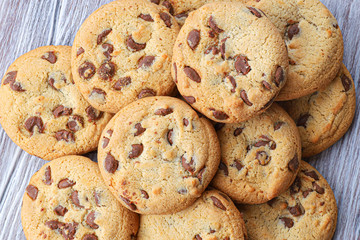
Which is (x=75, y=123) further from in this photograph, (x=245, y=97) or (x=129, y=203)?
(x=245, y=97)

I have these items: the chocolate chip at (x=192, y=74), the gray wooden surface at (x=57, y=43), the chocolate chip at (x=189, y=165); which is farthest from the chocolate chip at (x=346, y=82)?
the chocolate chip at (x=189, y=165)

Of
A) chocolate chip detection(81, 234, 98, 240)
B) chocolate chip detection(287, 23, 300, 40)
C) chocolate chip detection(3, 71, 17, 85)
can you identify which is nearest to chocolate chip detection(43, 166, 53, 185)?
chocolate chip detection(81, 234, 98, 240)

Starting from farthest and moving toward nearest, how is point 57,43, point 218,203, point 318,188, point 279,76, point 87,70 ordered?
point 57,43 → point 318,188 → point 87,70 → point 218,203 → point 279,76

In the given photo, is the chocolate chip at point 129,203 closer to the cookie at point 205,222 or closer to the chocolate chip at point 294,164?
the cookie at point 205,222

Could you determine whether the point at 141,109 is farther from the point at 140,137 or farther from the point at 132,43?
the point at 132,43

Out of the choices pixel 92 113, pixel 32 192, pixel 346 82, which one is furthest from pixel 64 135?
pixel 346 82

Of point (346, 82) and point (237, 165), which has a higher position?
point (346, 82)

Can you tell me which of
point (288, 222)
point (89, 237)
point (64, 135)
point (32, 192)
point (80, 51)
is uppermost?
point (80, 51)
